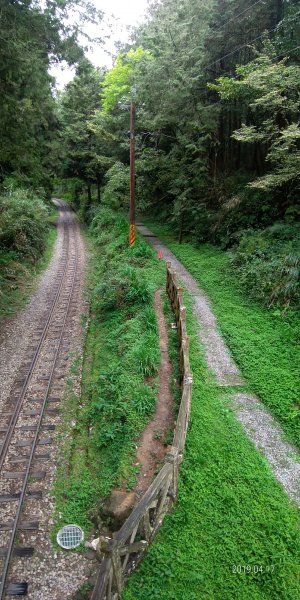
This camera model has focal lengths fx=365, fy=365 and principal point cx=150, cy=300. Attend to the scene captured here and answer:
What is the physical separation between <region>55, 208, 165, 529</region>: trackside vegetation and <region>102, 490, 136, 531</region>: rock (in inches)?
11.9

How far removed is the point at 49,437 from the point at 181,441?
155 inches

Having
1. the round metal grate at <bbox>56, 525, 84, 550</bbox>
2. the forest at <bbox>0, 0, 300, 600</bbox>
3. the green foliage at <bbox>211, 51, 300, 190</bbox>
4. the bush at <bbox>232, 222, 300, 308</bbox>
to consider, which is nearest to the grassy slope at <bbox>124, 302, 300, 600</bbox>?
the forest at <bbox>0, 0, 300, 600</bbox>

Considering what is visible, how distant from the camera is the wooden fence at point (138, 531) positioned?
468 centimetres

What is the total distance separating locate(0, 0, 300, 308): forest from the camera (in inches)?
508

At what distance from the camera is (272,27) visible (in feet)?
61.2

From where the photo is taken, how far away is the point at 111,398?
386 inches

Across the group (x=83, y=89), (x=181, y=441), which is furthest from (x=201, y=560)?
(x=83, y=89)

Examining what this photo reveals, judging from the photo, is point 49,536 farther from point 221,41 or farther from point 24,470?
point 221,41

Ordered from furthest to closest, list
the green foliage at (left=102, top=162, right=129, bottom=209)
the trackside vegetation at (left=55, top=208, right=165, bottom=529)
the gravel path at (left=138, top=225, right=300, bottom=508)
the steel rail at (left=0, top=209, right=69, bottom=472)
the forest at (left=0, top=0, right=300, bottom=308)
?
the green foliage at (left=102, top=162, right=129, bottom=209) < the forest at (left=0, top=0, right=300, bottom=308) < the steel rail at (left=0, top=209, right=69, bottom=472) < the trackside vegetation at (left=55, top=208, right=165, bottom=529) < the gravel path at (left=138, top=225, right=300, bottom=508)

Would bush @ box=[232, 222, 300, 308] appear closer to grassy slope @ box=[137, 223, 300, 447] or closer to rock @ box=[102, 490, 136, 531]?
grassy slope @ box=[137, 223, 300, 447]

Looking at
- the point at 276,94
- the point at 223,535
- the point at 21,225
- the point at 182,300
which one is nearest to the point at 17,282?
the point at 21,225

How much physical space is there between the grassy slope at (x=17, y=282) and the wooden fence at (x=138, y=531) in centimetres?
1155

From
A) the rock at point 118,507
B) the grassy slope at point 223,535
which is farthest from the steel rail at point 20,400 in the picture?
the grassy slope at point 223,535

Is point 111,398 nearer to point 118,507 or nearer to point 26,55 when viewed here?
point 118,507
